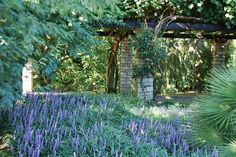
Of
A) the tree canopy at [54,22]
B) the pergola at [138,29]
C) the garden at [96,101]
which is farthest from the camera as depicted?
the pergola at [138,29]

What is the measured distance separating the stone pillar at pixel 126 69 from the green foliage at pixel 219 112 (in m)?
7.68

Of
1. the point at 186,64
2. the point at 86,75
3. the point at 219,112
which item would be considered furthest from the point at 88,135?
the point at 186,64

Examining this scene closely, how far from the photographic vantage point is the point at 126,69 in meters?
12.0

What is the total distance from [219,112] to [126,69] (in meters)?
8.10

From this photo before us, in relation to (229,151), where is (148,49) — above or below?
above

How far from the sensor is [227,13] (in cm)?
1010

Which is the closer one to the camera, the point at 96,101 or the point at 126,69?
the point at 96,101

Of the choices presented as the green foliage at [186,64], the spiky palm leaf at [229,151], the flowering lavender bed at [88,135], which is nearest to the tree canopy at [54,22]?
the flowering lavender bed at [88,135]

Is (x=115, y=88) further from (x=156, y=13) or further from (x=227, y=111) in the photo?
(x=227, y=111)

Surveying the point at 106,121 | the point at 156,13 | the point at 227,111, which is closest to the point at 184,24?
the point at 156,13

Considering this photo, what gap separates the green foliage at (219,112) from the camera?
3.85 meters

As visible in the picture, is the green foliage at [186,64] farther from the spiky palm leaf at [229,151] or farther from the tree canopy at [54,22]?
the spiky palm leaf at [229,151]

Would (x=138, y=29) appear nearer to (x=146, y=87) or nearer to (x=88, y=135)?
(x=146, y=87)

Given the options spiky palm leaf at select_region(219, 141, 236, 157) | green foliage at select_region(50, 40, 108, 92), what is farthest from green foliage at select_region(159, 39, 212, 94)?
spiky palm leaf at select_region(219, 141, 236, 157)
